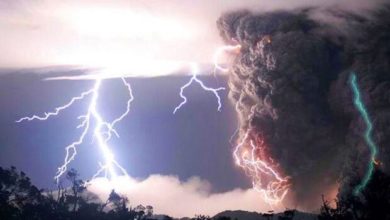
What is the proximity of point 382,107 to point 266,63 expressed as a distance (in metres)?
23.4

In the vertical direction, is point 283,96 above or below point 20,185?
above

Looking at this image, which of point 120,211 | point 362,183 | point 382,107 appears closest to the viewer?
point 362,183

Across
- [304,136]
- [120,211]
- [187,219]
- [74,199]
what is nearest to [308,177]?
[304,136]

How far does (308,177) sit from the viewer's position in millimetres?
100500

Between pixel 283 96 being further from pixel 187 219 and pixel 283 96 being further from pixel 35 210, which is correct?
pixel 187 219

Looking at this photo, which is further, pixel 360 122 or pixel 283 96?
pixel 283 96

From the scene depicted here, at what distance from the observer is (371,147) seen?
292ft

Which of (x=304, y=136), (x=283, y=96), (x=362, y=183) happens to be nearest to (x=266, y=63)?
(x=283, y=96)

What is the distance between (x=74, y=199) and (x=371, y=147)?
174 ft

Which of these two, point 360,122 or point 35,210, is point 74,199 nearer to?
point 35,210

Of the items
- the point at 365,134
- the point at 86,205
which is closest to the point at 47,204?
the point at 86,205

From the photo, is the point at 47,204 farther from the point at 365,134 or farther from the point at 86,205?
the point at 365,134

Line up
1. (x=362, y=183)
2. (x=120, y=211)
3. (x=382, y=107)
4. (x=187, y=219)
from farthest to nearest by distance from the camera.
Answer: (x=187, y=219), (x=120, y=211), (x=382, y=107), (x=362, y=183)

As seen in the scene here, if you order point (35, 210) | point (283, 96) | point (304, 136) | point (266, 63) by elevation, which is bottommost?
point (35, 210)
